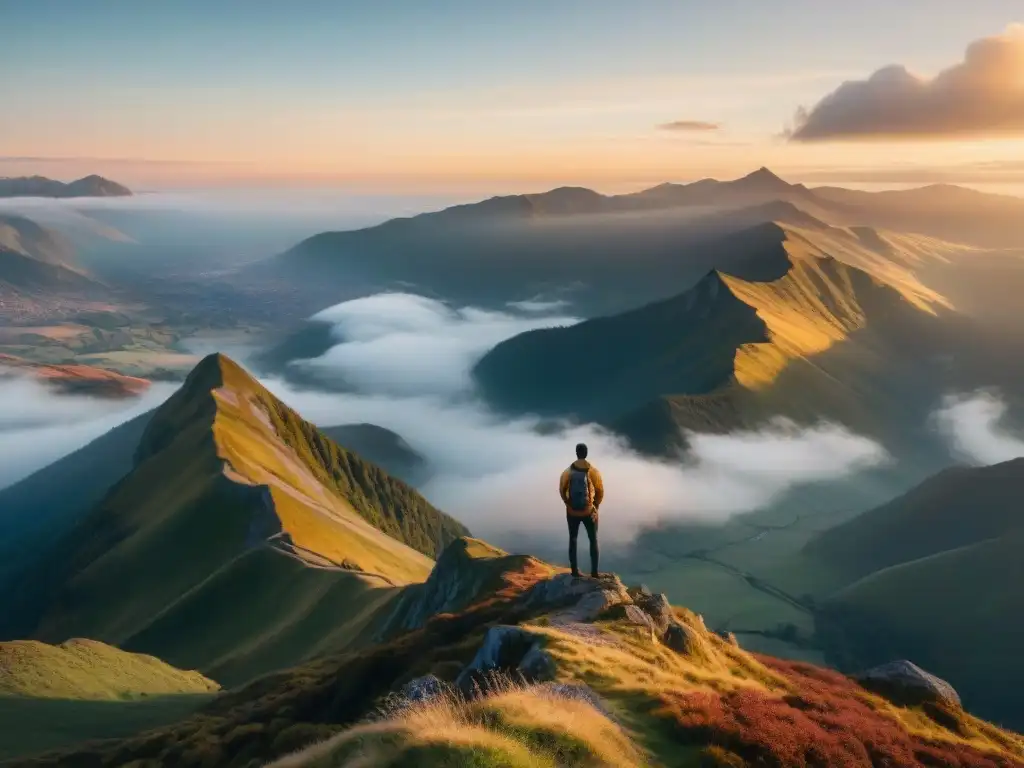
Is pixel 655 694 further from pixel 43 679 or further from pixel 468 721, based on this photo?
pixel 43 679

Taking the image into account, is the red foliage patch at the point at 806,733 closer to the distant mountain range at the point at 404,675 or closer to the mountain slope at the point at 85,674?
the distant mountain range at the point at 404,675

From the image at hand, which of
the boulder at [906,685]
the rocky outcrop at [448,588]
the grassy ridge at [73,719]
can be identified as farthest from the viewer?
the rocky outcrop at [448,588]

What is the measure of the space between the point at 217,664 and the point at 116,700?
30.4m

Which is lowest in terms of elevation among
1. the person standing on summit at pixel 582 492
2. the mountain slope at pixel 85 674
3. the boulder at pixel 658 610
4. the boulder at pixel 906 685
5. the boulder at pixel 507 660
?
the mountain slope at pixel 85 674

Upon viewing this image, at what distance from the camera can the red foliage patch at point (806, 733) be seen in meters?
25.8

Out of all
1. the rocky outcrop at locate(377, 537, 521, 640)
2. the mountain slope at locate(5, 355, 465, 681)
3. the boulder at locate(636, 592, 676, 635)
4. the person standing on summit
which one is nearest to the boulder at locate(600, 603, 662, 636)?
the boulder at locate(636, 592, 676, 635)

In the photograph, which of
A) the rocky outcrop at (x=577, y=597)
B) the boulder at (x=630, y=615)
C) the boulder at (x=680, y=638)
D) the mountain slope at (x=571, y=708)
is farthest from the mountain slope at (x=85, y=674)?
the boulder at (x=680, y=638)

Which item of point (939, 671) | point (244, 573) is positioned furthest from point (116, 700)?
point (939, 671)

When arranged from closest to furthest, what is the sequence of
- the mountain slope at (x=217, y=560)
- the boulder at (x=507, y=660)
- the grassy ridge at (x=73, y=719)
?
the boulder at (x=507, y=660), the grassy ridge at (x=73, y=719), the mountain slope at (x=217, y=560)

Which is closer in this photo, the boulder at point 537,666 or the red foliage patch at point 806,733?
the red foliage patch at point 806,733

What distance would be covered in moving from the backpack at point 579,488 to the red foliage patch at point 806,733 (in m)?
10.4

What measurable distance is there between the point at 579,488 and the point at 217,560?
116854 millimetres

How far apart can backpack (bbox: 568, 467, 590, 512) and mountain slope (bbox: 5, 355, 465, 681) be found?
7175 centimetres

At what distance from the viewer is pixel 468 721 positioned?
21141mm
